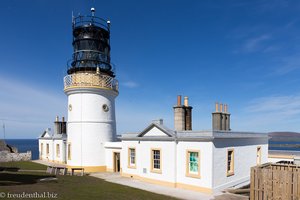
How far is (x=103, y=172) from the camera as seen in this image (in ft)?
A: 74.2

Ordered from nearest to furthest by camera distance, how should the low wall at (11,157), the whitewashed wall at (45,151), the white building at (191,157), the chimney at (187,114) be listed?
the white building at (191,157) < the chimney at (187,114) < the low wall at (11,157) < the whitewashed wall at (45,151)

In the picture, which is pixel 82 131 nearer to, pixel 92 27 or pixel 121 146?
pixel 121 146

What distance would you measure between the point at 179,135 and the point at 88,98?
1083 centimetres

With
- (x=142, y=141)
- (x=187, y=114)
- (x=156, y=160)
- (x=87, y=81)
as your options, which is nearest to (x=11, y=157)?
(x=87, y=81)

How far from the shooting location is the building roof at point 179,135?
14433 mm

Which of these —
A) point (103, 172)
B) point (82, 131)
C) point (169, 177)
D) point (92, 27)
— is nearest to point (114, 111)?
point (82, 131)

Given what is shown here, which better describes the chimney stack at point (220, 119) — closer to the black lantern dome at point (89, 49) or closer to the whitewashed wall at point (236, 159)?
the whitewashed wall at point (236, 159)

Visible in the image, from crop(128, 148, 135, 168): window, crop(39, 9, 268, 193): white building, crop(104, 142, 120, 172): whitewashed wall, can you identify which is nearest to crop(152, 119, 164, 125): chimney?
crop(39, 9, 268, 193): white building

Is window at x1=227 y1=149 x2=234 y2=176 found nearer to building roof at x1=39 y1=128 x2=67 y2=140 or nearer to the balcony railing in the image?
the balcony railing

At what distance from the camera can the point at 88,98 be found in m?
22.3

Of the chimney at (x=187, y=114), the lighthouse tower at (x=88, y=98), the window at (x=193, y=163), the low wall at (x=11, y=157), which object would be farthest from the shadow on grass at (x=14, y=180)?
the low wall at (x=11, y=157)

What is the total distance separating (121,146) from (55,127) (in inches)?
626

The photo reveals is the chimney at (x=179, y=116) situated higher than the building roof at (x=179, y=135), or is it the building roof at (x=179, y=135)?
the chimney at (x=179, y=116)

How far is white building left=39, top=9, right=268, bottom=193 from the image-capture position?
1487 cm
